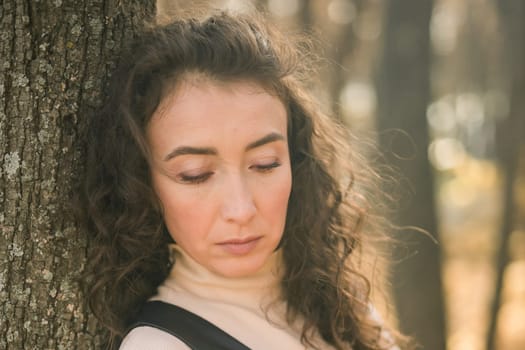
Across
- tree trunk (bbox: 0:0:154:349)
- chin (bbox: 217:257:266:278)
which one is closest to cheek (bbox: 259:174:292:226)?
chin (bbox: 217:257:266:278)

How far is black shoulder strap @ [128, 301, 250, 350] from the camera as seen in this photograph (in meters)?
1.73

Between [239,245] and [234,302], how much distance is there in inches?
9.4

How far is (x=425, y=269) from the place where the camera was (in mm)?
4832

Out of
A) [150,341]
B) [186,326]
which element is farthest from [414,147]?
[150,341]

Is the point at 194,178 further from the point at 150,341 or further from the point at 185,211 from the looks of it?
the point at 150,341

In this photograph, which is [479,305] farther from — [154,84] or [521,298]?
[154,84]

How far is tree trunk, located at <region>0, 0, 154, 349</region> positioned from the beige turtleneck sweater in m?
0.28

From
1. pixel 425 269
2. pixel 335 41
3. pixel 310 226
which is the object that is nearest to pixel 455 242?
pixel 335 41

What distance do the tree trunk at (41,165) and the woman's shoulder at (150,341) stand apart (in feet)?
0.68

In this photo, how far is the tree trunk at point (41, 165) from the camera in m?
1.75

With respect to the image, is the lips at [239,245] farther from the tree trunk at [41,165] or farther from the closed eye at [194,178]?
the tree trunk at [41,165]

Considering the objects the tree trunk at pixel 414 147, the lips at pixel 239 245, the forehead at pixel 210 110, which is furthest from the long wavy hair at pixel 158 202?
the tree trunk at pixel 414 147

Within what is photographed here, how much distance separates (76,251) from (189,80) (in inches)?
23.0

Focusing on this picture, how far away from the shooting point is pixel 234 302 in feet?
6.43
